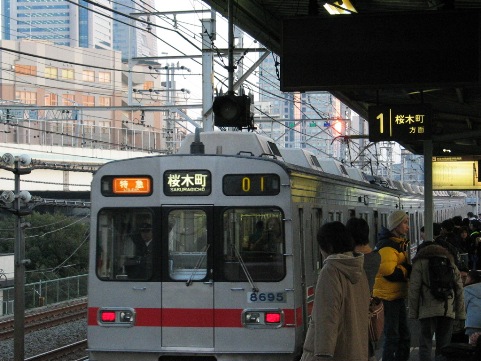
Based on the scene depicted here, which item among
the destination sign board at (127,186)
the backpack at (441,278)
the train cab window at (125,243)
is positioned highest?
the destination sign board at (127,186)

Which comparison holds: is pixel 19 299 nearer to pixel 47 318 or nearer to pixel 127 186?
pixel 127 186

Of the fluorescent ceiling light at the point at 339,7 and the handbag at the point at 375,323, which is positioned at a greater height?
the fluorescent ceiling light at the point at 339,7

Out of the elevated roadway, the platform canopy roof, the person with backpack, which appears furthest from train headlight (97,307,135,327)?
the elevated roadway

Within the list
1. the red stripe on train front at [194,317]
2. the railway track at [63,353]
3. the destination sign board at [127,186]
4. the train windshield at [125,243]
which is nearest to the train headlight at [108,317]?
the red stripe on train front at [194,317]

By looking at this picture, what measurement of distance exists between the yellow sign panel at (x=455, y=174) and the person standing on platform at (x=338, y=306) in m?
18.3

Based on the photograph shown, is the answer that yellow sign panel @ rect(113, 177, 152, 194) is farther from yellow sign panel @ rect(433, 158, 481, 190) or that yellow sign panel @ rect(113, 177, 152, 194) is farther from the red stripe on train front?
yellow sign panel @ rect(433, 158, 481, 190)

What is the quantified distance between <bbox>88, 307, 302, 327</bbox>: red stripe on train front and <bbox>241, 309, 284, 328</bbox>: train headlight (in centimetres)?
5

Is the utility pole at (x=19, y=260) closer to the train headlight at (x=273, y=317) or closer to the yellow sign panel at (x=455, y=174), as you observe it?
the train headlight at (x=273, y=317)

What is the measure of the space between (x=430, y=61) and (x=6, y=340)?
1069 cm

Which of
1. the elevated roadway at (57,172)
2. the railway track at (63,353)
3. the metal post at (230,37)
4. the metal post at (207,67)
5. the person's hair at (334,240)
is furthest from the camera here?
the elevated roadway at (57,172)

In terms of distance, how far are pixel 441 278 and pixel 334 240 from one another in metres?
3.24

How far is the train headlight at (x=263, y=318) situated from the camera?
8786 mm

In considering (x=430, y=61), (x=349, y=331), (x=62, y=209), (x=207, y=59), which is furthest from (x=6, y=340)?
(x=62, y=209)

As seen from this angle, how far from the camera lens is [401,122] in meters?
12.9
